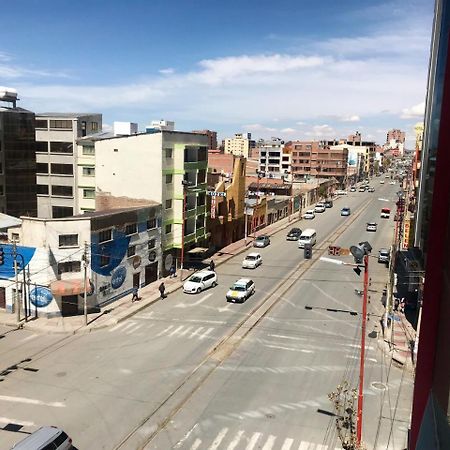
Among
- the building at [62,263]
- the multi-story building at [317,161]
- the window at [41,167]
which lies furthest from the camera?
the multi-story building at [317,161]

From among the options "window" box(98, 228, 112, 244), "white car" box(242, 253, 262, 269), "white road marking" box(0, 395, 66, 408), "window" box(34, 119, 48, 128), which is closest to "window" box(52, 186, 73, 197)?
"window" box(34, 119, 48, 128)

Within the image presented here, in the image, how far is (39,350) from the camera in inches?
1291

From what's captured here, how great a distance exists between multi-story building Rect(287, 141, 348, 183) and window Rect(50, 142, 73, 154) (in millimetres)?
129673

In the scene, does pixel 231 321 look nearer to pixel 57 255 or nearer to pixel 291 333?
pixel 291 333

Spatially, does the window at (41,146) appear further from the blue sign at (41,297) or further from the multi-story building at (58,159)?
the blue sign at (41,297)

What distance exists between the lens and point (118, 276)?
4512cm

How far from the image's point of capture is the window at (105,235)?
41938mm

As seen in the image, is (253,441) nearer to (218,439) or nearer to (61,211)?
(218,439)

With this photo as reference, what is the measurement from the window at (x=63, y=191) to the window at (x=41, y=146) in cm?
515

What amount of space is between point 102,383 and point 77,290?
12293 mm

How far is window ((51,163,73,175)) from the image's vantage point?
64.1 m

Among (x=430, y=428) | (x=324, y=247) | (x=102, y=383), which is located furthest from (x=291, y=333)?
(x=324, y=247)

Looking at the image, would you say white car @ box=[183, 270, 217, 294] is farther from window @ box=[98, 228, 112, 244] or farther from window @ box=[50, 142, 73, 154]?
window @ box=[50, 142, 73, 154]

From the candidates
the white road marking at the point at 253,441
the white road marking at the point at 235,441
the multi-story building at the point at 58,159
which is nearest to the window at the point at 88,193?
the multi-story building at the point at 58,159
